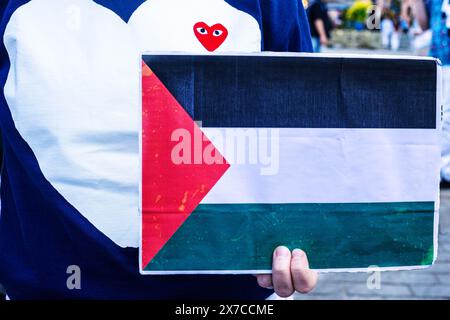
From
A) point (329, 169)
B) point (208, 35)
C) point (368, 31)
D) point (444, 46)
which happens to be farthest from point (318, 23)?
point (329, 169)

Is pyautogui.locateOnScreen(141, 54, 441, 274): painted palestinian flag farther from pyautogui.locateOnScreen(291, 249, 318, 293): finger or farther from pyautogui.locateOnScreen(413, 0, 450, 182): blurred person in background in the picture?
pyautogui.locateOnScreen(413, 0, 450, 182): blurred person in background

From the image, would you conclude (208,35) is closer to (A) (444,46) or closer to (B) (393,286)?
(B) (393,286)

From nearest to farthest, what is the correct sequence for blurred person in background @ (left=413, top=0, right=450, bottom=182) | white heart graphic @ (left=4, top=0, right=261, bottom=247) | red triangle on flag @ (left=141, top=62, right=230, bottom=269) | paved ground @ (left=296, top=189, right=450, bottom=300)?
red triangle on flag @ (left=141, top=62, right=230, bottom=269) → white heart graphic @ (left=4, top=0, right=261, bottom=247) → paved ground @ (left=296, top=189, right=450, bottom=300) → blurred person in background @ (left=413, top=0, right=450, bottom=182)

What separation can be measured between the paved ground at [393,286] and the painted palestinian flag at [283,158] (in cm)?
206

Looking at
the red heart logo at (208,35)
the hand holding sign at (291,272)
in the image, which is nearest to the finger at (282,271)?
the hand holding sign at (291,272)

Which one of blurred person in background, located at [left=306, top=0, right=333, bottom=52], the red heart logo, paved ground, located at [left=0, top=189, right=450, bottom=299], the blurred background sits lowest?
paved ground, located at [left=0, top=189, right=450, bottom=299]

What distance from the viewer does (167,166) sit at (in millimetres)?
1035

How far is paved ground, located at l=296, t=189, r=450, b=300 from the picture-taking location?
3256 mm

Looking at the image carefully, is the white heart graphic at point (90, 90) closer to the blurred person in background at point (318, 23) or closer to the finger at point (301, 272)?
the finger at point (301, 272)

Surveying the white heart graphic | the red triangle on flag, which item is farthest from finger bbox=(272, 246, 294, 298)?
the white heart graphic

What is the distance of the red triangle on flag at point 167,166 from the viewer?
1.03 meters

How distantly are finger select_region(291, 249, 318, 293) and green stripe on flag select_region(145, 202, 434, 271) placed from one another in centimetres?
2
